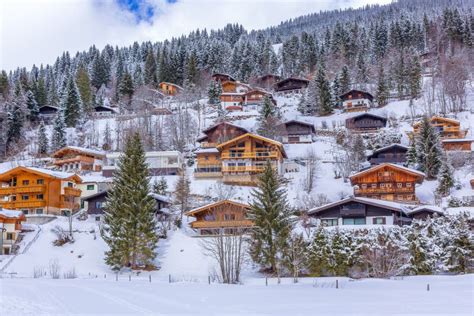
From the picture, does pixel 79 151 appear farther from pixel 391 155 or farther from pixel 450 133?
pixel 450 133

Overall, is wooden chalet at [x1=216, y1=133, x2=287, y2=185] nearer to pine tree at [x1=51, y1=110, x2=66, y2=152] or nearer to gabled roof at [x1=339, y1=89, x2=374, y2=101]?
gabled roof at [x1=339, y1=89, x2=374, y2=101]

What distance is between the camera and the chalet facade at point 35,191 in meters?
52.3

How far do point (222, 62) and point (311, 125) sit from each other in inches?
1890

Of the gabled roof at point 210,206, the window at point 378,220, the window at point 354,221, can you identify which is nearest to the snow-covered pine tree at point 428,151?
the window at point 378,220

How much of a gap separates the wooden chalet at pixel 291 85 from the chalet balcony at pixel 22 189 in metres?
57.6

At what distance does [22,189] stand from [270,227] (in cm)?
3042

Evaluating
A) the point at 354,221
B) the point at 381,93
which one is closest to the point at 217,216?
the point at 354,221

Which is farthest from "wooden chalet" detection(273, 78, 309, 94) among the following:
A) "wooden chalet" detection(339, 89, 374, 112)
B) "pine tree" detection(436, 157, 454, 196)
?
"pine tree" detection(436, 157, 454, 196)

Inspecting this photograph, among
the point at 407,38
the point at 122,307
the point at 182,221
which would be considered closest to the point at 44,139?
the point at 182,221

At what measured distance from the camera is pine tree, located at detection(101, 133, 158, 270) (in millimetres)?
37750

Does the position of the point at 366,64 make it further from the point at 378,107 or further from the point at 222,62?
the point at 222,62

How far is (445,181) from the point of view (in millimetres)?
50531

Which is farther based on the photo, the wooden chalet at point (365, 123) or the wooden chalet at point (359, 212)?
the wooden chalet at point (365, 123)

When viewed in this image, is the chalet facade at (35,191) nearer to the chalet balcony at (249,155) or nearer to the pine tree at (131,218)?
the pine tree at (131,218)
